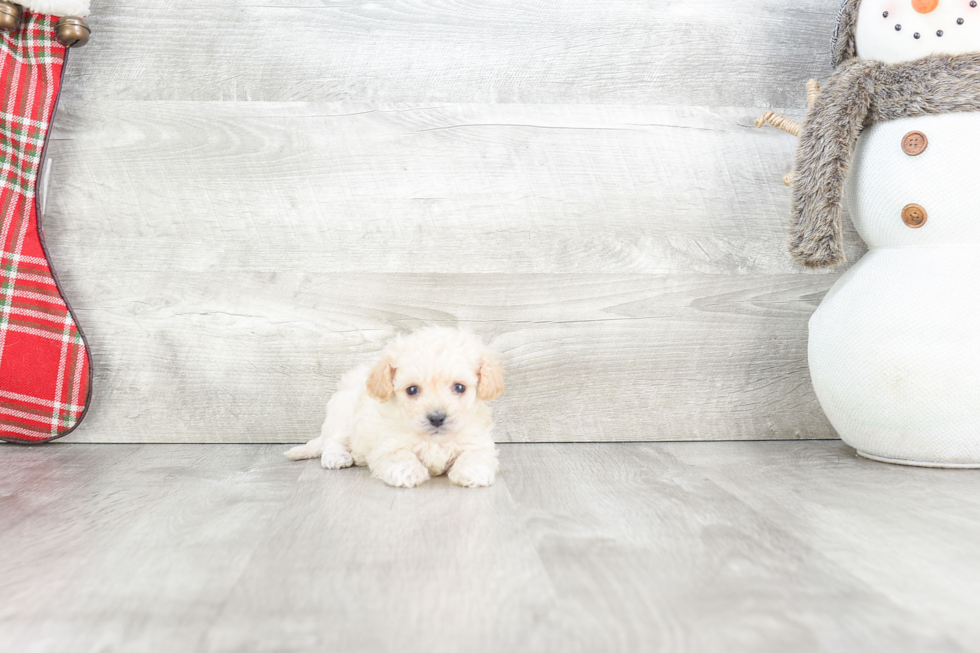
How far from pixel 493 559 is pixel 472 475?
332 mm

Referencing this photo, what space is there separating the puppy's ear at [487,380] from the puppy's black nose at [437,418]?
9cm

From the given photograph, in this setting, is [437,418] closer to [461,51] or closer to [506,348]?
[506,348]

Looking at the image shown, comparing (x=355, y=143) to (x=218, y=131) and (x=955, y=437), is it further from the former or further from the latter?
(x=955, y=437)

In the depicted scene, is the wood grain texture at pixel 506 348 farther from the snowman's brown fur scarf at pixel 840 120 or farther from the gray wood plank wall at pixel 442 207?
the snowman's brown fur scarf at pixel 840 120

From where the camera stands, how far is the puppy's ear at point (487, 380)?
116cm

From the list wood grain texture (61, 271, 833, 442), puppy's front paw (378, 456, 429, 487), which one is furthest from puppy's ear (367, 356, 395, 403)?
wood grain texture (61, 271, 833, 442)

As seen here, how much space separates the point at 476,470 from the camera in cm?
113

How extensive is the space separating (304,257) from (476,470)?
594 millimetres

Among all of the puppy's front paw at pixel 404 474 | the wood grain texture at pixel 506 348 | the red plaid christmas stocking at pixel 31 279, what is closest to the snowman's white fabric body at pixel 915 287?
the wood grain texture at pixel 506 348

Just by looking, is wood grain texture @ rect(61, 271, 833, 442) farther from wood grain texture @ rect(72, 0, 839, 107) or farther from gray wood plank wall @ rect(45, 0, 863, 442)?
wood grain texture @ rect(72, 0, 839, 107)

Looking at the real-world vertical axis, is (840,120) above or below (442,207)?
above

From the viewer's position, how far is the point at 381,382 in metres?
1.13

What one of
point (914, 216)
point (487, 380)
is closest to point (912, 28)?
point (914, 216)

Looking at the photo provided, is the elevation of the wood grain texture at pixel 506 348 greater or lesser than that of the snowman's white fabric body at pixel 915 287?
lesser
